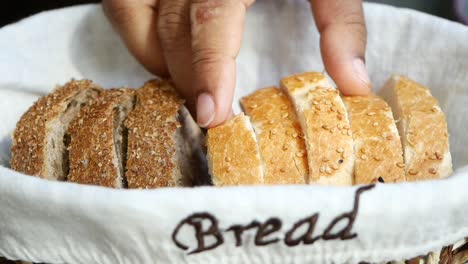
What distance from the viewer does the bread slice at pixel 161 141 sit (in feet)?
3.86

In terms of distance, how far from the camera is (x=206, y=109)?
1229mm

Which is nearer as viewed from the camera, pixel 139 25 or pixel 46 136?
pixel 46 136

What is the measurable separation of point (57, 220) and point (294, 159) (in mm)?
515

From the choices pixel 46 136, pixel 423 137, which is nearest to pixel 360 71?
pixel 423 137

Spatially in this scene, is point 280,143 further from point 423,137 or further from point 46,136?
point 46,136

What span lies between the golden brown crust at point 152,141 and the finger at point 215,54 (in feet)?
0.27

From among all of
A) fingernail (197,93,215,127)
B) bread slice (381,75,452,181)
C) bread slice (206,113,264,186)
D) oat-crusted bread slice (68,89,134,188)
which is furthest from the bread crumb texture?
oat-crusted bread slice (68,89,134,188)

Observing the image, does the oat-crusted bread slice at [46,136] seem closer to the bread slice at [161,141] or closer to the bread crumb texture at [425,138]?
the bread slice at [161,141]

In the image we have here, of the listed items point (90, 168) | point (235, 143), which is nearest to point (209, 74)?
point (235, 143)

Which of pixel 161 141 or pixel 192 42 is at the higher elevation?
pixel 192 42

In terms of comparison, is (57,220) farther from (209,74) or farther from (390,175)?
(390,175)

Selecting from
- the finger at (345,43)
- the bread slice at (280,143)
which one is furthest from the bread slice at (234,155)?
the finger at (345,43)

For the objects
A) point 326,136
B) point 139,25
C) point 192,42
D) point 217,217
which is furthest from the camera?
point 139,25

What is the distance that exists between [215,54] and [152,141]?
0.24 m
